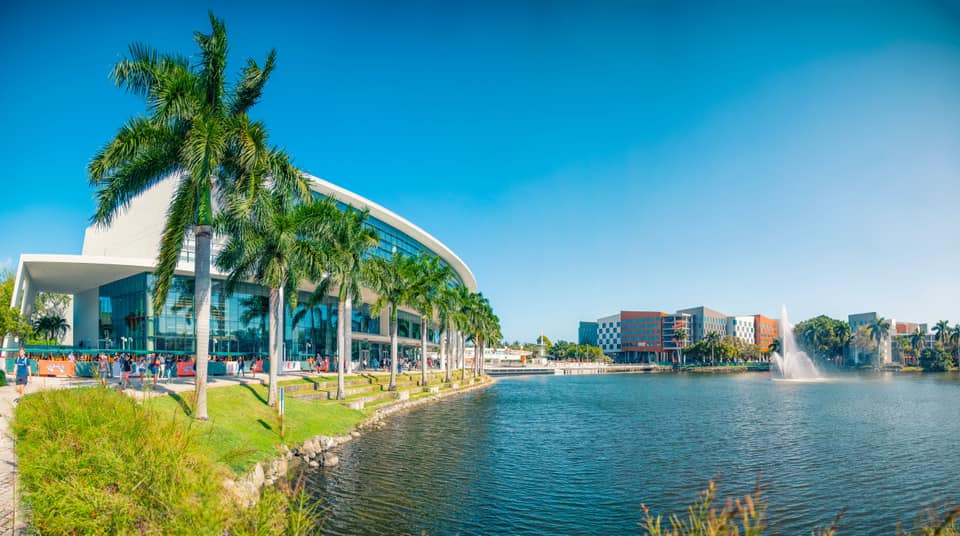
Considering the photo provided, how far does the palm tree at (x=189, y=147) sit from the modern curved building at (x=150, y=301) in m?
20.1

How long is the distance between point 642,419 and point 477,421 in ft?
43.7

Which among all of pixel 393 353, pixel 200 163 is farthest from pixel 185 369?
pixel 200 163

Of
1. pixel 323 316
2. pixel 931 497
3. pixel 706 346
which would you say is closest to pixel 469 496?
pixel 931 497

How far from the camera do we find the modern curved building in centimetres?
5347

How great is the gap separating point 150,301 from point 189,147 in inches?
1468

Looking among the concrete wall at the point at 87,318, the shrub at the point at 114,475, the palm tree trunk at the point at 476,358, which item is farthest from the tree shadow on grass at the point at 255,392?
the palm tree trunk at the point at 476,358

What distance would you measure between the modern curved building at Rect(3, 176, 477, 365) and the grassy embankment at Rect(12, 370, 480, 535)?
31.4 meters

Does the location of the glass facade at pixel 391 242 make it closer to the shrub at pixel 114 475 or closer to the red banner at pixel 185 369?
the red banner at pixel 185 369


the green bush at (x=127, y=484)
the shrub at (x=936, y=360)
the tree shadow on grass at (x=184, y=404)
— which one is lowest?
the shrub at (x=936, y=360)

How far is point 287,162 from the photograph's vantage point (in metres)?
Result: 27.4

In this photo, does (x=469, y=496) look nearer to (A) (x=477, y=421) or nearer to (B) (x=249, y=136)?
(B) (x=249, y=136)

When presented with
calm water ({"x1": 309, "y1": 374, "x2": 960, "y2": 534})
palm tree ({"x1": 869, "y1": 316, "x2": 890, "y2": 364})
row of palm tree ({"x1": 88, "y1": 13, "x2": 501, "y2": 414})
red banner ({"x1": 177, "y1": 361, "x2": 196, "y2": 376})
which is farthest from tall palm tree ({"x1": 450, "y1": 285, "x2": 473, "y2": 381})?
palm tree ({"x1": 869, "y1": 316, "x2": 890, "y2": 364})

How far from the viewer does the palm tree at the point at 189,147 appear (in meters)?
22.9

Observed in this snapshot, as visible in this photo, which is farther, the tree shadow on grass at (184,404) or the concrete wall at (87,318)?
the concrete wall at (87,318)
